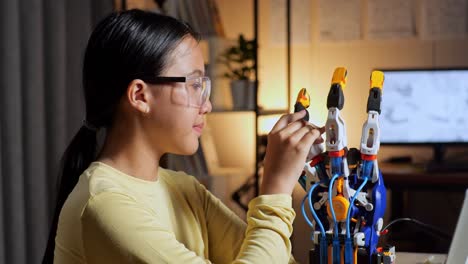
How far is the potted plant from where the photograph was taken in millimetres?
3082

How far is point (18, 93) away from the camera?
2068 mm

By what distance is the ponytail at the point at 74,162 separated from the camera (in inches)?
46.7

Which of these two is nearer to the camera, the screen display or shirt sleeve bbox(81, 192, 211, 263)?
shirt sleeve bbox(81, 192, 211, 263)

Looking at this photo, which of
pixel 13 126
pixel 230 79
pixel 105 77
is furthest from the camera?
pixel 230 79

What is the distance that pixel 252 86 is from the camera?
310 cm

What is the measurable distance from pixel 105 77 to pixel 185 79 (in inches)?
4.9

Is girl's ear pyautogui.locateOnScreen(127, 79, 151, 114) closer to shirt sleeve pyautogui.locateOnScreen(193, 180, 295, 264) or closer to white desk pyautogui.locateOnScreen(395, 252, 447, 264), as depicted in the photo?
shirt sleeve pyautogui.locateOnScreen(193, 180, 295, 264)

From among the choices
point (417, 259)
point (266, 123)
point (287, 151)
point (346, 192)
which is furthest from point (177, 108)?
point (266, 123)

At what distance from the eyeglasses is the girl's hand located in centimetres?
14

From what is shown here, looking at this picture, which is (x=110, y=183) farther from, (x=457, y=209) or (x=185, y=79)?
(x=457, y=209)

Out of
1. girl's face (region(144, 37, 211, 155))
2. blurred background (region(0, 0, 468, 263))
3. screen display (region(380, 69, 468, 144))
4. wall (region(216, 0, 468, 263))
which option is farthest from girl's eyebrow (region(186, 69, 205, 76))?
wall (region(216, 0, 468, 263))

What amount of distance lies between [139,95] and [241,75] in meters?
2.01

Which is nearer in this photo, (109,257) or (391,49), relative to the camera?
(109,257)

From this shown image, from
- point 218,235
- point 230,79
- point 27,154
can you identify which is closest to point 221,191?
point 230,79
